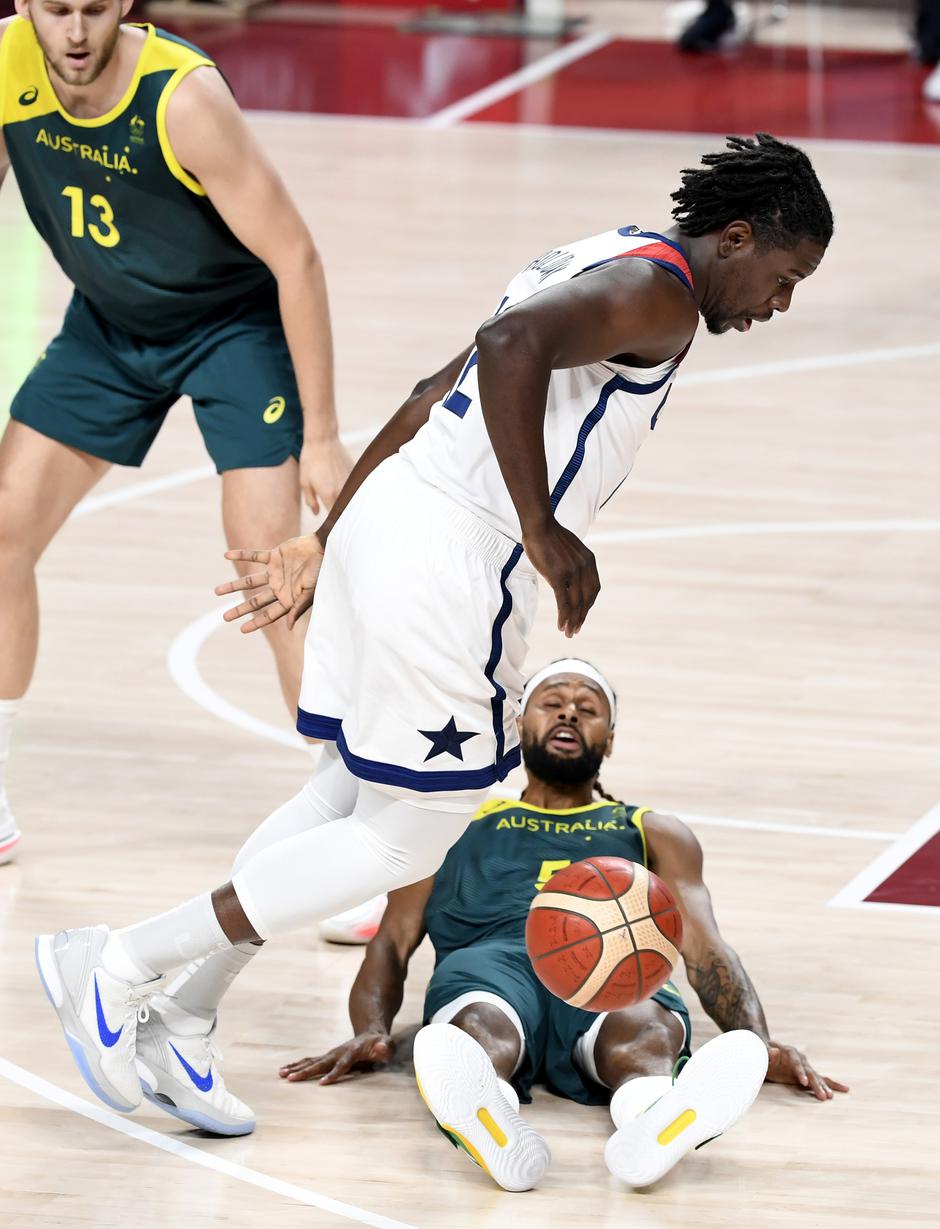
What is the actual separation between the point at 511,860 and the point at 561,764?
0.21 metres

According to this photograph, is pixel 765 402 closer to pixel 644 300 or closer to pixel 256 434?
pixel 256 434

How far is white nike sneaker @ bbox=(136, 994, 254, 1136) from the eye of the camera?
386 cm

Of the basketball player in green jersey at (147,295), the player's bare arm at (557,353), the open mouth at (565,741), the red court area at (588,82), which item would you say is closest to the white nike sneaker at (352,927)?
the basketball player in green jersey at (147,295)

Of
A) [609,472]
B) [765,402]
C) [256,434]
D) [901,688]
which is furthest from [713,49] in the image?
[609,472]

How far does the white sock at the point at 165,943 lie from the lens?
3744 millimetres

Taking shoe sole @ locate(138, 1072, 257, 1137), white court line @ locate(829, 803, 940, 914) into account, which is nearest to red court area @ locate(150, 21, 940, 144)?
white court line @ locate(829, 803, 940, 914)

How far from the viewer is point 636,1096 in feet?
13.0

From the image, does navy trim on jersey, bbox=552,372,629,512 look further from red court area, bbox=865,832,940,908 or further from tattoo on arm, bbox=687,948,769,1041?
red court area, bbox=865,832,940,908

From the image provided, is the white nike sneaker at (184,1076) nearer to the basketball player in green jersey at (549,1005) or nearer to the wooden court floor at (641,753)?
the wooden court floor at (641,753)

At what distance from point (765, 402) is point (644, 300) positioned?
20.0ft

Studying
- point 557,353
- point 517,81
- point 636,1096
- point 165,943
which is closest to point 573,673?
point 636,1096

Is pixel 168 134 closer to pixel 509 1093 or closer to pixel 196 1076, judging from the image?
pixel 196 1076

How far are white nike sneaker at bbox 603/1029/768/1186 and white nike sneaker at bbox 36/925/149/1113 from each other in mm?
815

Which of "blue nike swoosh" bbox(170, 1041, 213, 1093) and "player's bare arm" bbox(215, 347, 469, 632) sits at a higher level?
"player's bare arm" bbox(215, 347, 469, 632)
